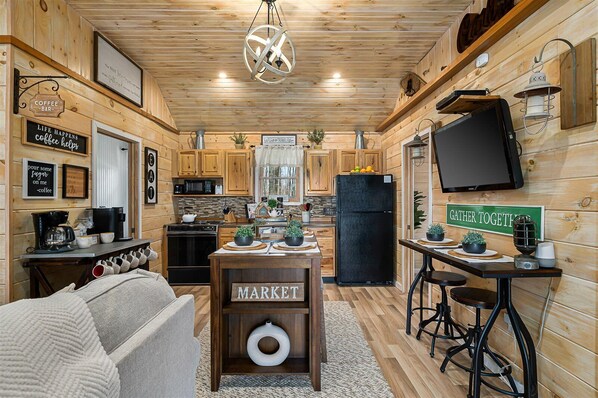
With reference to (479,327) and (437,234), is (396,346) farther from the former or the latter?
(437,234)

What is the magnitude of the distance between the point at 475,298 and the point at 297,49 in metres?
3.35

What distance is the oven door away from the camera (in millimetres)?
5160

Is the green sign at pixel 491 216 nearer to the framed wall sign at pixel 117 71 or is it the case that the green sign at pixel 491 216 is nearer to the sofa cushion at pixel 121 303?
the sofa cushion at pixel 121 303

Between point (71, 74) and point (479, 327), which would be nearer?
Result: point (479, 327)

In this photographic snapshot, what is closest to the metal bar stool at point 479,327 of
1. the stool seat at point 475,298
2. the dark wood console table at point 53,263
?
the stool seat at point 475,298

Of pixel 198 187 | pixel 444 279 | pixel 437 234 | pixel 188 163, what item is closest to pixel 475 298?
pixel 444 279

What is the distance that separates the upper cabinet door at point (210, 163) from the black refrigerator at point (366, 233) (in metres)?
2.16

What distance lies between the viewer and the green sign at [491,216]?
2.11 metres

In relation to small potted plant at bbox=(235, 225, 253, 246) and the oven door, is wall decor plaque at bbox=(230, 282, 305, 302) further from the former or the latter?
the oven door

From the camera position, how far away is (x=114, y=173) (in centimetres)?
432

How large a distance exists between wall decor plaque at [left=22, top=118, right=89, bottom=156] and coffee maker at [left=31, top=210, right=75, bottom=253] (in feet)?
1.88

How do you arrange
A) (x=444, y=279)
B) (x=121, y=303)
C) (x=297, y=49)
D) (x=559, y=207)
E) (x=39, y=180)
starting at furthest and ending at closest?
1. (x=297, y=49)
2. (x=444, y=279)
3. (x=39, y=180)
4. (x=559, y=207)
5. (x=121, y=303)

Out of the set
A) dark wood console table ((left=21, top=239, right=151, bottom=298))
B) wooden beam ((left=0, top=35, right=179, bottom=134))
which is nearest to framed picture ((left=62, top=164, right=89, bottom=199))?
dark wood console table ((left=21, top=239, right=151, bottom=298))

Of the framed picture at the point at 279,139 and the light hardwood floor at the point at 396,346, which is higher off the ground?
the framed picture at the point at 279,139
